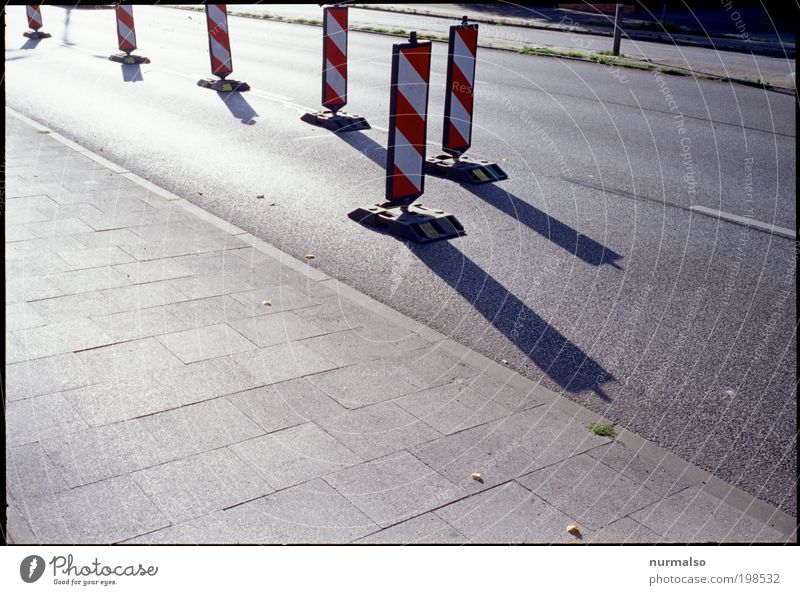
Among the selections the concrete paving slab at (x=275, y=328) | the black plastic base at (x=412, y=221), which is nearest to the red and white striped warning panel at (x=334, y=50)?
the black plastic base at (x=412, y=221)

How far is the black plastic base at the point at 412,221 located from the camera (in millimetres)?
7355

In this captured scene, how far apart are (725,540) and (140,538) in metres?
2.27

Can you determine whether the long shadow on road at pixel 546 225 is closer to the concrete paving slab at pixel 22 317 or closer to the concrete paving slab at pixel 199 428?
the concrete paving slab at pixel 199 428

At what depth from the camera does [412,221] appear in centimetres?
746

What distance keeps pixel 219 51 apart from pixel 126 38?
13.1 ft

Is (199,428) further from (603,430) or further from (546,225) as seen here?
(546,225)

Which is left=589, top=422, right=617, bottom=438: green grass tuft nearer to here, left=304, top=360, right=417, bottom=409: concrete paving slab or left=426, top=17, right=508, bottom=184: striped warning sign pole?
left=304, top=360, right=417, bottom=409: concrete paving slab

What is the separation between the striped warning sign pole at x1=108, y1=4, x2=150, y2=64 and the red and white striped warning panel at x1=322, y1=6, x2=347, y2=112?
6743 millimetres

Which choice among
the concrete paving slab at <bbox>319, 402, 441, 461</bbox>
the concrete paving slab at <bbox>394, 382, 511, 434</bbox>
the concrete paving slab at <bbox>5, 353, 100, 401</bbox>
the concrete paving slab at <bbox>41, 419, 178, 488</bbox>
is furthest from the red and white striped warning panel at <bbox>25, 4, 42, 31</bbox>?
the concrete paving slab at <bbox>319, 402, 441, 461</bbox>

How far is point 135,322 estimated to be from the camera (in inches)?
217

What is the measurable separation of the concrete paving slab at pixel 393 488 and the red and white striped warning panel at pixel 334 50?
724 cm

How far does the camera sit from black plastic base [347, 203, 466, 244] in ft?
24.1
